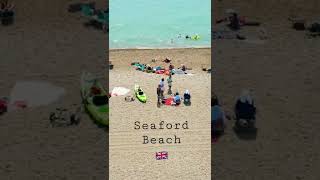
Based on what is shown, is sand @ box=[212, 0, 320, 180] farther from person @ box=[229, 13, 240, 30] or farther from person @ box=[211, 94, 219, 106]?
person @ box=[229, 13, 240, 30]

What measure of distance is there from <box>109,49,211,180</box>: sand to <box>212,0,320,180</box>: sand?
47cm

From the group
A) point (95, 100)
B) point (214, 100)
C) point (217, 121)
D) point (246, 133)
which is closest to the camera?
point (246, 133)

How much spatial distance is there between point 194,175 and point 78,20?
14050 mm

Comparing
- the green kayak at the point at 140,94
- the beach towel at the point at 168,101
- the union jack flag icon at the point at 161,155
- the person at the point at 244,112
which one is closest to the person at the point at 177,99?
the beach towel at the point at 168,101

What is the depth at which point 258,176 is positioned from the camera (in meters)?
11.4

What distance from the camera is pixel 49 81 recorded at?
672 inches

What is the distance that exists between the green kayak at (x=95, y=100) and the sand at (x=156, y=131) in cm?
34

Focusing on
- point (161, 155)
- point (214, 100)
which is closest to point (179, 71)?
point (214, 100)

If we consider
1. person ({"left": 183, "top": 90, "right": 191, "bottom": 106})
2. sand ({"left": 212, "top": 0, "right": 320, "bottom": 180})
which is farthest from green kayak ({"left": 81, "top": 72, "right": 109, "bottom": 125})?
sand ({"left": 212, "top": 0, "right": 320, "bottom": 180})

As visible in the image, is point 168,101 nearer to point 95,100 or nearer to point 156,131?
point 156,131

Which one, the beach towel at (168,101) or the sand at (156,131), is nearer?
the sand at (156,131)

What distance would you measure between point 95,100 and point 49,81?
3.13m

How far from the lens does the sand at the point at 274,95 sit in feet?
38.8

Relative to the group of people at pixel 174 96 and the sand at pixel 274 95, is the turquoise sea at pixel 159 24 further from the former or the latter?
the group of people at pixel 174 96
